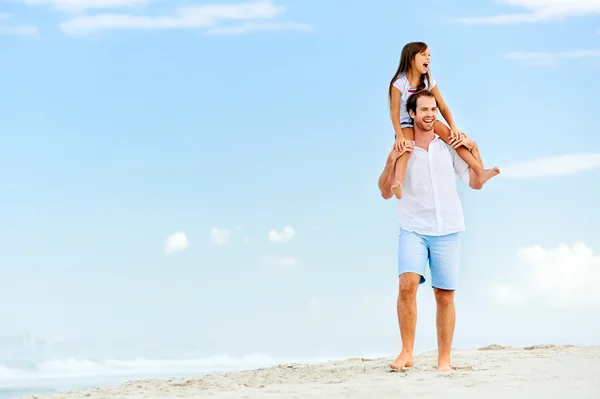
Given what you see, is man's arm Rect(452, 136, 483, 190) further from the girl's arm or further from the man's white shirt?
the girl's arm

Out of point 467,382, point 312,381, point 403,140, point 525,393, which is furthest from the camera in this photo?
point 403,140

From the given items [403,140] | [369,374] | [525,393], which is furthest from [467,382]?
[403,140]

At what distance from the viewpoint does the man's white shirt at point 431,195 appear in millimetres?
6195

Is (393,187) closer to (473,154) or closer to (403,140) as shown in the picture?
(403,140)

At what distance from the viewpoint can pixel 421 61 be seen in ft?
20.8

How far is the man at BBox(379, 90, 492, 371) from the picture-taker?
20.1 ft

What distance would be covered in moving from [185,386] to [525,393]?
93.9 inches

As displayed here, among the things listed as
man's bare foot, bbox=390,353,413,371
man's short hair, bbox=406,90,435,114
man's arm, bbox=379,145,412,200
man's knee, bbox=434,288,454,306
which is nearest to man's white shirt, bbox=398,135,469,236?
man's arm, bbox=379,145,412,200

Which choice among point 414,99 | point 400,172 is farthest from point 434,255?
point 414,99

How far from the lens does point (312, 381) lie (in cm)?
585

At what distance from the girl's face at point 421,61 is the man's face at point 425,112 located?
0.26 metres

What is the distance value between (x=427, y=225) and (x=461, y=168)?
Answer: 620mm

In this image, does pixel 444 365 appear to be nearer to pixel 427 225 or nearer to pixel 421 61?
pixel 427 225

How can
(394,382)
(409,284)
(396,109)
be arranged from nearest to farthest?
(394,382) → (409,284) → (396,109)
